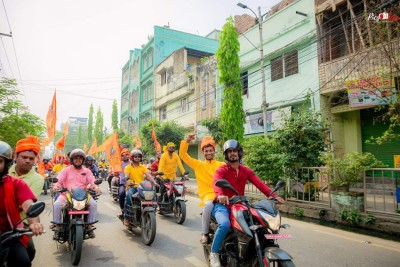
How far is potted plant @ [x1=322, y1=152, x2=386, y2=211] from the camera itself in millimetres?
7164

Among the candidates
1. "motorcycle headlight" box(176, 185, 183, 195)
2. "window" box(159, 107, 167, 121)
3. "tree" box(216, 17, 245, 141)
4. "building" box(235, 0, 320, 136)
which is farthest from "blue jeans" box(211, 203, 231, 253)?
"window" box(159, 107, 167, 121)

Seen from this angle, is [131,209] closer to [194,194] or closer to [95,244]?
[95,244]

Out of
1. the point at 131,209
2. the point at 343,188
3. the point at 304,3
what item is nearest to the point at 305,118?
the point at 343,188

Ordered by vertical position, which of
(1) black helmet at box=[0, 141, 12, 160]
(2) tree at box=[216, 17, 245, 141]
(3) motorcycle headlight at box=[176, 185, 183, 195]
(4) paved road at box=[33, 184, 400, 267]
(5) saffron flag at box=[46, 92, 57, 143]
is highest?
(2) tree at box=[216, 17, 245, 141]

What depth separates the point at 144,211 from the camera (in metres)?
5.51

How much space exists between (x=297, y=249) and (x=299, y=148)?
431 cm

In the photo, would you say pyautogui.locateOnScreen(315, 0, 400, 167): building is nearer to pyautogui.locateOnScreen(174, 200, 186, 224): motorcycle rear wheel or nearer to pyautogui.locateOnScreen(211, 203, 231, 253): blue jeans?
pyautogui.locateOnScreen(174, 200, 186, 224): motorcycle rear wheel

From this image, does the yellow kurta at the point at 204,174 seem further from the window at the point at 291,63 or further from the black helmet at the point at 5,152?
the window at the point at 291,63

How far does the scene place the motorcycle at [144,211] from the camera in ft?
17.4

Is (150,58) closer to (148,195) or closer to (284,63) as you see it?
(284,63)

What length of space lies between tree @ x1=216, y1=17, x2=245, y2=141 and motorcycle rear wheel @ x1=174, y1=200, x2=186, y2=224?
845 centimetres

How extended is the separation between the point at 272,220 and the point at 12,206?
2480mm

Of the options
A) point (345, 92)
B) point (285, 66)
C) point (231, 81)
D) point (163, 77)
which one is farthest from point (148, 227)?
point (163, 77)

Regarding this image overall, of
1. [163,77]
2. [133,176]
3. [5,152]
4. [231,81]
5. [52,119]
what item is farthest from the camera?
[163,77]
